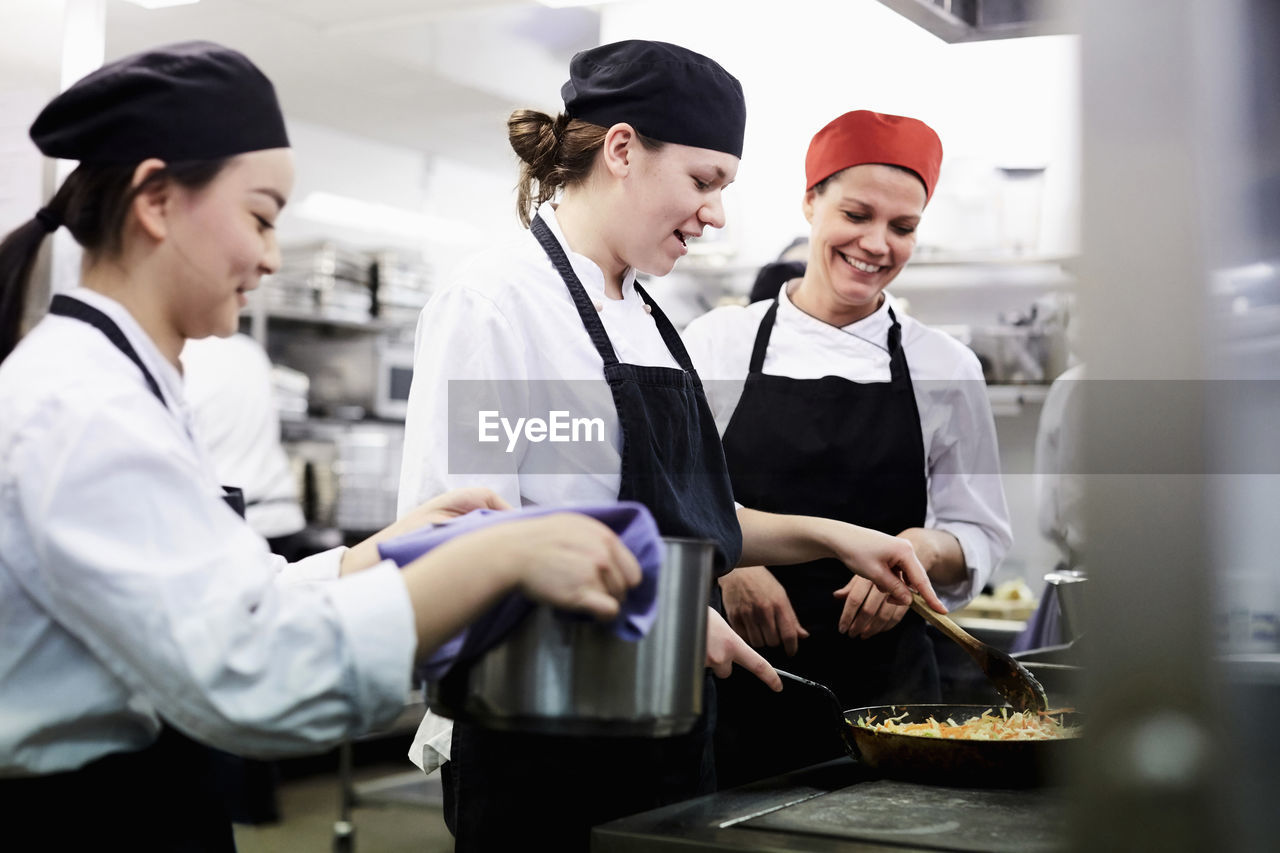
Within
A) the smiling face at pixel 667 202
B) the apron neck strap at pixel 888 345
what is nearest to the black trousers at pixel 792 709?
the apron neck strap at pixel 888 345

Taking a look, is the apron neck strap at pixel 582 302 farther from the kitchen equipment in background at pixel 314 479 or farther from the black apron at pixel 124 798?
the kitchen equipment in background at pixel 314 479

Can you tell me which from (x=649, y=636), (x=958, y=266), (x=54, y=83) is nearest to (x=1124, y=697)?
(x=649, y=636)

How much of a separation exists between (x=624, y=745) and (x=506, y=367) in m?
0.46

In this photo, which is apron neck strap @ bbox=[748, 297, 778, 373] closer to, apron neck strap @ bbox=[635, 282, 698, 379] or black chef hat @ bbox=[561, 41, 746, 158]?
apron neck strap @ bbox=[635, 282, 698, 379]

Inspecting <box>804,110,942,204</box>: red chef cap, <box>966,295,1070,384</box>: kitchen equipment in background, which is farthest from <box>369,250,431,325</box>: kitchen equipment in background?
<box>804,110,942,204</box>: red chef cap

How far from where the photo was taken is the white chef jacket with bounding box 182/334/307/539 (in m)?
4.21

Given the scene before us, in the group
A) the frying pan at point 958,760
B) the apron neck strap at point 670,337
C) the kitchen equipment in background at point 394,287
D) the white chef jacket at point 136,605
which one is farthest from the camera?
the kitchen equipment in background at point 394,287

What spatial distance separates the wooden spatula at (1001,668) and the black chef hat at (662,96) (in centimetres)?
66

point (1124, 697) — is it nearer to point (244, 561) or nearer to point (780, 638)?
point (244, 561)

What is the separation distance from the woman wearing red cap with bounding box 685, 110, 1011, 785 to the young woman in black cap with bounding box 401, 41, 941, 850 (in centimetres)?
26

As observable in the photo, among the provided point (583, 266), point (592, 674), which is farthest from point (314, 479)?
point (592, 674)

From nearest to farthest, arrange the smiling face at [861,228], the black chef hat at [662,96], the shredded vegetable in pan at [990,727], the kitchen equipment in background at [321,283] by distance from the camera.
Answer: the shredded vegetable in pan at [990,727] < the black chef hat at [662,96] < the smiling face at [861,228] < the kitchen equipment in background at [321,283]

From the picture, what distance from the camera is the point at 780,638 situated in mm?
1909

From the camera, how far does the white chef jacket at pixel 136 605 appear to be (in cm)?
88
